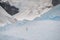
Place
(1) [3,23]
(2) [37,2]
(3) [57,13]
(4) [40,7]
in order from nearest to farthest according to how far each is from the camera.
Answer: (1) [3,23]
(3) [57,13]
(4) [40,7]
(2) [37,2]

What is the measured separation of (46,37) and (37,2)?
810 millimetres

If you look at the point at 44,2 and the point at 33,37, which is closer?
the point at 33,37

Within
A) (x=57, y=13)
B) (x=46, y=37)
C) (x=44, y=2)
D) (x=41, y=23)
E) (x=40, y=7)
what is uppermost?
(x=44, y=2)

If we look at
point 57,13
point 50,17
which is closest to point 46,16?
point 50,17

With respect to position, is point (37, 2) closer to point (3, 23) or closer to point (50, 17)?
point (50, 17)

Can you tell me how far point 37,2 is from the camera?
1878 mm

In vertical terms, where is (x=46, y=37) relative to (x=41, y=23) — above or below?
below

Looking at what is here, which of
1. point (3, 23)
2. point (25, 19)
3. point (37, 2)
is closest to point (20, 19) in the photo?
point (25, 19)

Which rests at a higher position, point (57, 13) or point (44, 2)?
point (44, 2)

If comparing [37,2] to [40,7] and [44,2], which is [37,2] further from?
[40,7]

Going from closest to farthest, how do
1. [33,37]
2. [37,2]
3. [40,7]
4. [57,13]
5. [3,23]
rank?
1. [33,37]
2. [3,23]
3. [57,13]
4. [40,7]
5. [37,2]

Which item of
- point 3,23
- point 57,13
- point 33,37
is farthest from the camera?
point 57,13

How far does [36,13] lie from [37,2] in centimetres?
43

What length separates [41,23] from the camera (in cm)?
133
